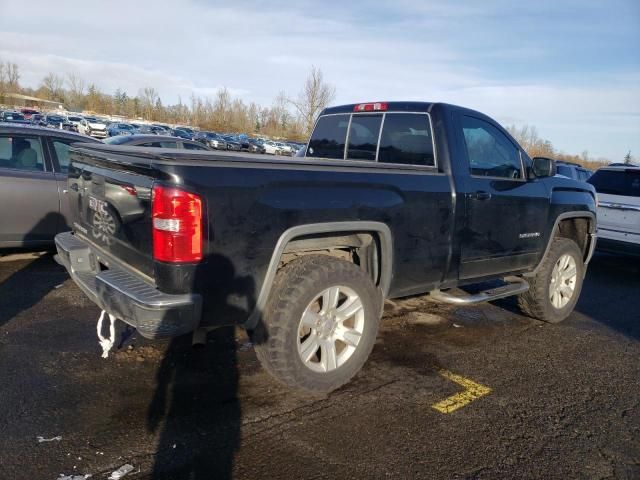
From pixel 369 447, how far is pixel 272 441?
550 mm

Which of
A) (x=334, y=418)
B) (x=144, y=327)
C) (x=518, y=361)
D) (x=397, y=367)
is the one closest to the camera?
(x=144, y=327)

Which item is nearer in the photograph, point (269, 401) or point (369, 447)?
point (369, 447)

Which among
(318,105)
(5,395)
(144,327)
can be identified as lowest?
(5,395)

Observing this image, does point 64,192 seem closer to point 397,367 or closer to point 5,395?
point 5,395

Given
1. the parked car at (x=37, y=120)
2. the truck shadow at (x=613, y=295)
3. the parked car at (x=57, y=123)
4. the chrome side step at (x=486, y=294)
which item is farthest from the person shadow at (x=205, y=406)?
the parked car at (x=57, y=123)

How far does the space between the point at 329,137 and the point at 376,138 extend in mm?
698

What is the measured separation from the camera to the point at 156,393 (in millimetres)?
3418

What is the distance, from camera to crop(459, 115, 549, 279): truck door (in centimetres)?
422

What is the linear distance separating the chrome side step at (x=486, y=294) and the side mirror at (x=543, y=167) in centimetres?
103

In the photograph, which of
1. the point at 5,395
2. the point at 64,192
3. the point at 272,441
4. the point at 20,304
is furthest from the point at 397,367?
the point at 64,192

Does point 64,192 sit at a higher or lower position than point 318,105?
lower

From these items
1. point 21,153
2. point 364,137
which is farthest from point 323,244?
point 21,153

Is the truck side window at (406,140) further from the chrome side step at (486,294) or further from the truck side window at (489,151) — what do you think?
the chrome side step at (486,294)

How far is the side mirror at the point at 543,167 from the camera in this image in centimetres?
475
